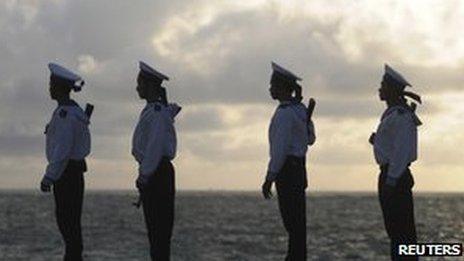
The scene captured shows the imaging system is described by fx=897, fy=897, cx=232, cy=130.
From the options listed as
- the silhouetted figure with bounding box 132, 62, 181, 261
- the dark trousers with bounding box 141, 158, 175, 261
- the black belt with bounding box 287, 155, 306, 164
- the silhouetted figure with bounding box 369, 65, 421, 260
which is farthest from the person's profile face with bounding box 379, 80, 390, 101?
the dark trousers with bounding box 141, 158, 175, 261

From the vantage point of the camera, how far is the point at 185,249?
47.2 meters

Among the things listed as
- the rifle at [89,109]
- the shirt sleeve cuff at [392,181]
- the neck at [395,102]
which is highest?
the neck at [395,102]

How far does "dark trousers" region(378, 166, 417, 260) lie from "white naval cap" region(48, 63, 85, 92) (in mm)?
4406

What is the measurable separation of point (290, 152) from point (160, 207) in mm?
1970

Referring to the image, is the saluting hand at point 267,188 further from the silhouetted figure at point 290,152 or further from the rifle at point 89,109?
the rifle at point 89,109

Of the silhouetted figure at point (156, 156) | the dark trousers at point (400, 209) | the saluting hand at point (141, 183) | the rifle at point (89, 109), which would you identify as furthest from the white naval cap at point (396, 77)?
the rifle at point (89, 109)

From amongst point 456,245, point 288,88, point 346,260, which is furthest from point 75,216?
point 346,260

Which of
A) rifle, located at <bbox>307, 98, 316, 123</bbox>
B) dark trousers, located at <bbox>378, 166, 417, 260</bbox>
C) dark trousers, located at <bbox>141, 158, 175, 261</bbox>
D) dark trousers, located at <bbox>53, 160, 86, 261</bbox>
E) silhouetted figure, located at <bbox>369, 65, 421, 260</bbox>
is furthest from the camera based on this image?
rifle, located at <bbox>307, 98, 316, 123</bbox>

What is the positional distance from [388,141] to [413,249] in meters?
1.47

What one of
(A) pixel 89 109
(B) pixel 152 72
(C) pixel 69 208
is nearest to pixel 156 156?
(B) pixel 152 72

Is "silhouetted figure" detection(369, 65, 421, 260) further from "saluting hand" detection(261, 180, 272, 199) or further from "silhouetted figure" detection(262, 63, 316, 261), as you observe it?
"saluting hand" detection(261, 180, 272, 199)

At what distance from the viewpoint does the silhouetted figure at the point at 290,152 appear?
40.6ft

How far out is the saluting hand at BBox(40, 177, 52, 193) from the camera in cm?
1220

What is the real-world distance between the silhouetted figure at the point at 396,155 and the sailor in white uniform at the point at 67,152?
414 centimetres
